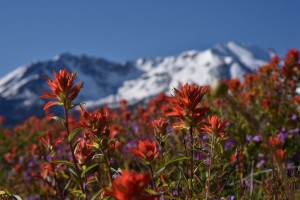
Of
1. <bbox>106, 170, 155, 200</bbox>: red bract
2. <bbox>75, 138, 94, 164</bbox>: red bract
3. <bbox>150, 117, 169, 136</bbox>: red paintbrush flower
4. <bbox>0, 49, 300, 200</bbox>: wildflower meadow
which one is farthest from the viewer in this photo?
<bbox>150, 117, 169, 136</bbox>: red paintbrush flower

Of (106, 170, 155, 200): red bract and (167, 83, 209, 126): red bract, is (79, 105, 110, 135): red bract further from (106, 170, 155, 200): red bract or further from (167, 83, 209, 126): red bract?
(106, 170, 155, 200): red bract

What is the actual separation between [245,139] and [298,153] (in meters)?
0.76

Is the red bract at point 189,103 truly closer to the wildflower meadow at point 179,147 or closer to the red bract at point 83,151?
the wildflower meadow at point 179,147

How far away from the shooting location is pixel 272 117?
6.87 meters

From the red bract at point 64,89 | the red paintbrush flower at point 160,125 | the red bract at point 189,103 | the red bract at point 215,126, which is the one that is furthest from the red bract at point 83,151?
the red bract at point 215,126

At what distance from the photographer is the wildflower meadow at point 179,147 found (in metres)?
1.95

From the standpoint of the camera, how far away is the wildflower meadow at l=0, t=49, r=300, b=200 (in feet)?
6.39

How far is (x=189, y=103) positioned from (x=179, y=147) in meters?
3.93

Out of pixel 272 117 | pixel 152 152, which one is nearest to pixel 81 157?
pixel 152 152

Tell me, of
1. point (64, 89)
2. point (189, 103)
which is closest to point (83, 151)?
point (64, 89)

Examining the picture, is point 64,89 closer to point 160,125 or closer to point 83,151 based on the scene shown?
point 83,151

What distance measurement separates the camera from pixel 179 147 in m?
5.99

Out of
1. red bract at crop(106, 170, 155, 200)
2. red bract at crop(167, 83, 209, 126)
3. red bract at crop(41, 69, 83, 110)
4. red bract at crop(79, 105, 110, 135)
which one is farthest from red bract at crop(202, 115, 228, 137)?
red bract at crop(106, 170, 155, 200)

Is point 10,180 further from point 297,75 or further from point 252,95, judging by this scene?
point 297,75
